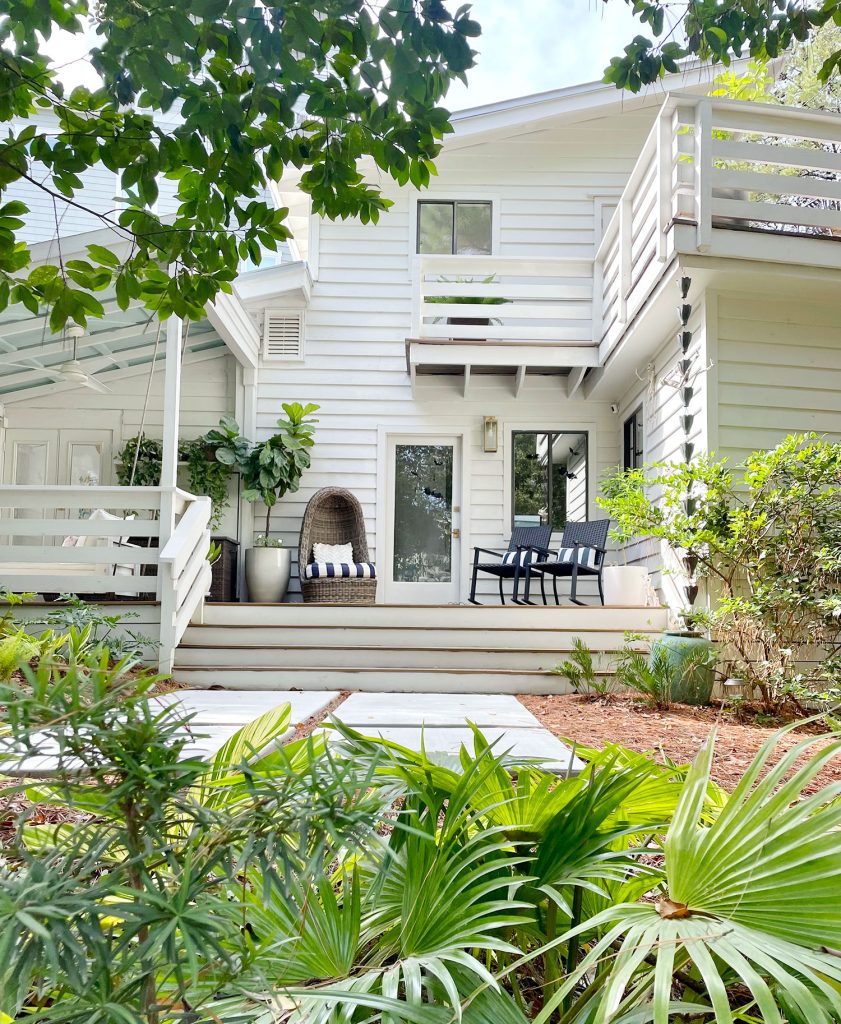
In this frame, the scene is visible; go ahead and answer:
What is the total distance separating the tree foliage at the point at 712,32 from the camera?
6.01ft

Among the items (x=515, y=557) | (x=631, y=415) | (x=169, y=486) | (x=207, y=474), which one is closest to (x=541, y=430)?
(x=631, y=415)

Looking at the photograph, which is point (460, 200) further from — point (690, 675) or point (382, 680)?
point (690, 675)

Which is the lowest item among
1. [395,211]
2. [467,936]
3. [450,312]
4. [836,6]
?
[467,936]

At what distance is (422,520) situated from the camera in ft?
27.8

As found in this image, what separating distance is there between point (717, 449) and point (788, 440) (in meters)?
0.67

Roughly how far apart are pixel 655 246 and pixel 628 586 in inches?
96.0

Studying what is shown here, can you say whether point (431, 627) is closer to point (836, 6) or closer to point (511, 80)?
point (511, 80)

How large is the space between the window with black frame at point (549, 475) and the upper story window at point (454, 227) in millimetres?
1993

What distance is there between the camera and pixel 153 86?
144cm

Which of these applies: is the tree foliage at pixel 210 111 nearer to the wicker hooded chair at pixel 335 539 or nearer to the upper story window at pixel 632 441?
the wicker hooded chair at pixel 335 539

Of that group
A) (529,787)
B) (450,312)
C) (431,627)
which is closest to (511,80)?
(529,787)

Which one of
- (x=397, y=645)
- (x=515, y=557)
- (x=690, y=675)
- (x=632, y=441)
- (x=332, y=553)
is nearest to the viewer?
(x=690, y=675)

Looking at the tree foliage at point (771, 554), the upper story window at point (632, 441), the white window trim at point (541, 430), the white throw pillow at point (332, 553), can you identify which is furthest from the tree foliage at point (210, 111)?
the white window trim at point (541, 430)

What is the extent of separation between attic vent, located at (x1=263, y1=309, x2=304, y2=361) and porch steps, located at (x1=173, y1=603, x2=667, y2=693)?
3.25 meters
